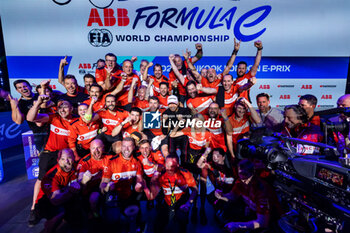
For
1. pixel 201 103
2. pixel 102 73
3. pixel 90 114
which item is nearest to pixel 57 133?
pixel 90 114

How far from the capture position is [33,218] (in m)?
2.60

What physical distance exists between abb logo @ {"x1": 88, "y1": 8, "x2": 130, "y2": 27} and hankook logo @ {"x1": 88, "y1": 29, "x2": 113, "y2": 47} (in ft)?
0.57

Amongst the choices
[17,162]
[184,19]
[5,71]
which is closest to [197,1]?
[184,19]

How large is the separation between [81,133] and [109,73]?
1.47 m

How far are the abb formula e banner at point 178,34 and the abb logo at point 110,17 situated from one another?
2 cm

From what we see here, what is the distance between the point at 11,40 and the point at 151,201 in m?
5.44

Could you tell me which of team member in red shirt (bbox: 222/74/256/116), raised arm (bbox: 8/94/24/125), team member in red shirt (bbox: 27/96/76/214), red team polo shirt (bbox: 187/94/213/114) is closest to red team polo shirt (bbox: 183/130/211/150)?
red team polo shirt (bbox: 187/94/213/114)

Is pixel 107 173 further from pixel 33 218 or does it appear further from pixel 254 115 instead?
pixel 254 115

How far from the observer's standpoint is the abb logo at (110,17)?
4.59 m

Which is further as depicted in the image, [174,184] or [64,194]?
[174,184]

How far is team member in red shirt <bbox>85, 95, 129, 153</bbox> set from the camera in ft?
10.5

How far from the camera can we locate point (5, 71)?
509cm

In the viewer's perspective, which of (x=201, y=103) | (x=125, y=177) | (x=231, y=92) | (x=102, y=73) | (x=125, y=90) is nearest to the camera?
(x=125, y=177)

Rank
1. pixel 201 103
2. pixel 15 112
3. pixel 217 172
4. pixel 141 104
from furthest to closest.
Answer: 1. pixel 141 104
2. pixel 201 103
3. pixel 217 172
4. pixel 15 112
